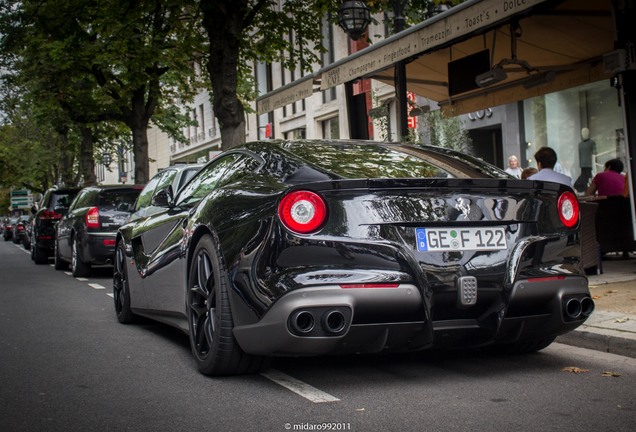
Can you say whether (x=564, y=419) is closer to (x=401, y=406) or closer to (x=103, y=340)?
(x=401, y=406)

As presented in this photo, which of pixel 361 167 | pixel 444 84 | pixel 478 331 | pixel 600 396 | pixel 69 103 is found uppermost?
pixel 69 103

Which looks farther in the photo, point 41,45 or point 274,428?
point 41,45

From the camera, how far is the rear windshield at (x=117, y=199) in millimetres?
14672

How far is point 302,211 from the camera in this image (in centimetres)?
459

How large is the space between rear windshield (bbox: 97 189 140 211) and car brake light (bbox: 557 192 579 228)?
34.6 ft

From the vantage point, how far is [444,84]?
15.3 m

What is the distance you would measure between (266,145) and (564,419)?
2523 mm

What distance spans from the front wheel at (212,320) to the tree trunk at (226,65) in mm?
12236

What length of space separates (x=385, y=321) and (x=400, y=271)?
27 cm

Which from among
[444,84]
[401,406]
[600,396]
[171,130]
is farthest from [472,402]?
[171,130]

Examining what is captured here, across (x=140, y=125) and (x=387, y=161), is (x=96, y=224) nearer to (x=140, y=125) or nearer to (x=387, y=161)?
(x=387, y=161)

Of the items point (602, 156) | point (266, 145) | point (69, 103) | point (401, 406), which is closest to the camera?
point (401, 406)

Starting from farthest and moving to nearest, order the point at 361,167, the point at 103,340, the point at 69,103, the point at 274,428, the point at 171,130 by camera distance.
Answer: the point at 171,130 < the point at 69,103 < the point at 103,340 < the point at 361,167 < the point at 274,428

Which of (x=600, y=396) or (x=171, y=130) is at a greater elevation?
(x=171, y=130)
